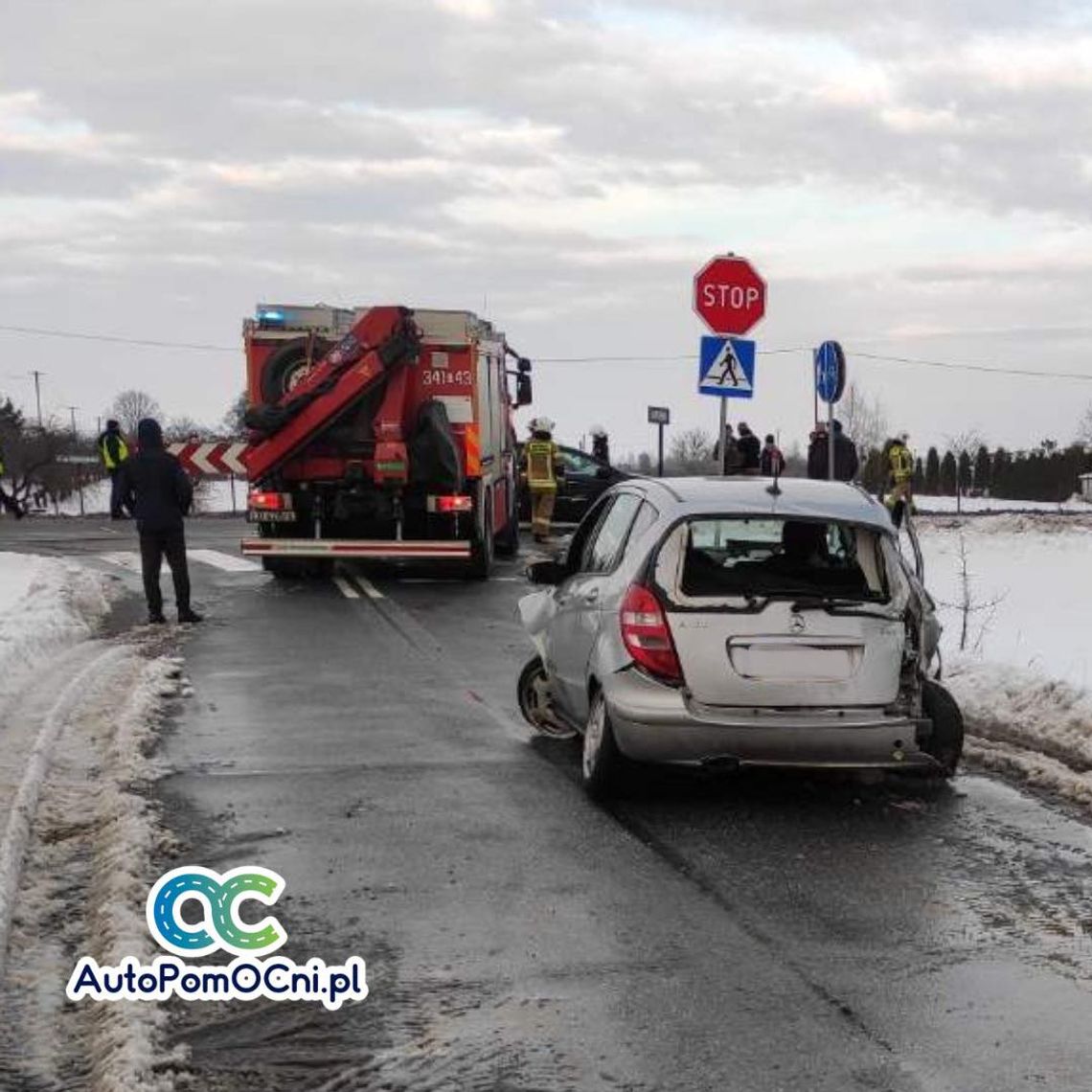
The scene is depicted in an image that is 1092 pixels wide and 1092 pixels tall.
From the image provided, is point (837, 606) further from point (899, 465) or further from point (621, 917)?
point (899, 465)

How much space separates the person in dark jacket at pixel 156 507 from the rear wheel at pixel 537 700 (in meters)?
5.96

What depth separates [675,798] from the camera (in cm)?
677

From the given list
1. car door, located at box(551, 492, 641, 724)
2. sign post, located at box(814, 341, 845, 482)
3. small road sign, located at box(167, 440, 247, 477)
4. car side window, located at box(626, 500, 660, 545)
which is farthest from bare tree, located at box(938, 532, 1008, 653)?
small road sign, located at box(167, 440, 247, 477)

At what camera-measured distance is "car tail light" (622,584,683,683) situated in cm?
639

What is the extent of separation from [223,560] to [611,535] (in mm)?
13534

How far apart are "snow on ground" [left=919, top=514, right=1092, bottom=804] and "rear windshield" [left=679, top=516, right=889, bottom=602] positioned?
4.81 ft

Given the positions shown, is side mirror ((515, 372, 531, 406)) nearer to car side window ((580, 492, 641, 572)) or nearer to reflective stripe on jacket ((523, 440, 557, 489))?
reflective stripe on jacket ((523, 440, 557, 489))

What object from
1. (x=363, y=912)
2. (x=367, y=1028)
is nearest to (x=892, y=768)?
(x=363, y=912)

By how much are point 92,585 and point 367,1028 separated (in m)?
12.6

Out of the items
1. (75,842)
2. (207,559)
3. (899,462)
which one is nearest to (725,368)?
(75,842)

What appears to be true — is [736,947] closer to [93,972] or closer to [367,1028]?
[367,1028]

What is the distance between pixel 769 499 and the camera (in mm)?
6867

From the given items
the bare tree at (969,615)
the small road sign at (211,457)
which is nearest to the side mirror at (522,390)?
the small road sign at (211,457)

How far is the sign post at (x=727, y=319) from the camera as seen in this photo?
510 inches
